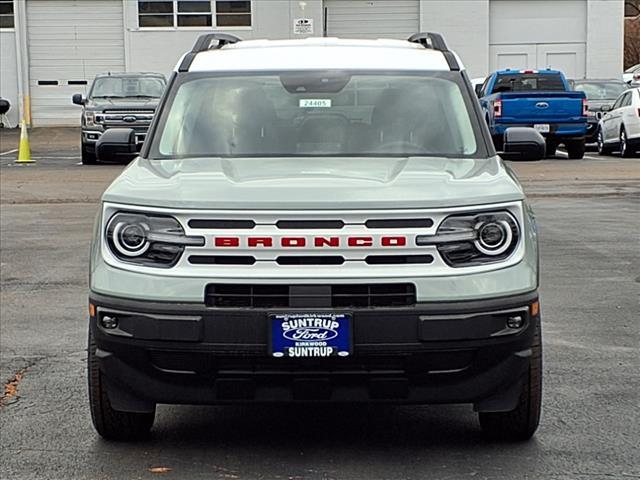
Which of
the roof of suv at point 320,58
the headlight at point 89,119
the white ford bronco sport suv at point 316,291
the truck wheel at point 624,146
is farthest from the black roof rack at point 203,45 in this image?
the truck wheel at point 624,146

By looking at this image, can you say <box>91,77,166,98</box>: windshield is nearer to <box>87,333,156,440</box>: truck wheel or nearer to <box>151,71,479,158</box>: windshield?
<box>151,71,479,158</box>: windshield

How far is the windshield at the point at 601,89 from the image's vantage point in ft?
96.4

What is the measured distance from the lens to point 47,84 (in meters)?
37.9

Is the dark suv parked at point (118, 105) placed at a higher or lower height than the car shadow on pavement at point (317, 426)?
higher

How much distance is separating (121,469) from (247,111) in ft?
6.54

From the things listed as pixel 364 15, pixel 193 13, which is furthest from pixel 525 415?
pixel 193 13

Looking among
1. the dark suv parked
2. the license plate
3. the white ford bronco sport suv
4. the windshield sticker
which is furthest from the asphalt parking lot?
the dark suv parked

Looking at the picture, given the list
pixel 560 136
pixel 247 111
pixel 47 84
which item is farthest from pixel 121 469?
pixel 47 84

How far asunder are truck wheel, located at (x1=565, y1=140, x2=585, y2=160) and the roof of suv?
1775cm

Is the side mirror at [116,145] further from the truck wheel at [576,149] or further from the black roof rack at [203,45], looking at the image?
the truck wheel at [576,149]

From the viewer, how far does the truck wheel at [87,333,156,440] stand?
206 inches

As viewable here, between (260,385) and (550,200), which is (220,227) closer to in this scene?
(260,385)

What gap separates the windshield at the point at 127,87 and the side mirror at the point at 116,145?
57.6 ft

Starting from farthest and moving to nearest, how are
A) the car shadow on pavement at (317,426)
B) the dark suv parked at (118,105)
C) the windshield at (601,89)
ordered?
the windshield at (601,89), the dark suv parked at (118,105), the car shadow on pavement at (317,426)
